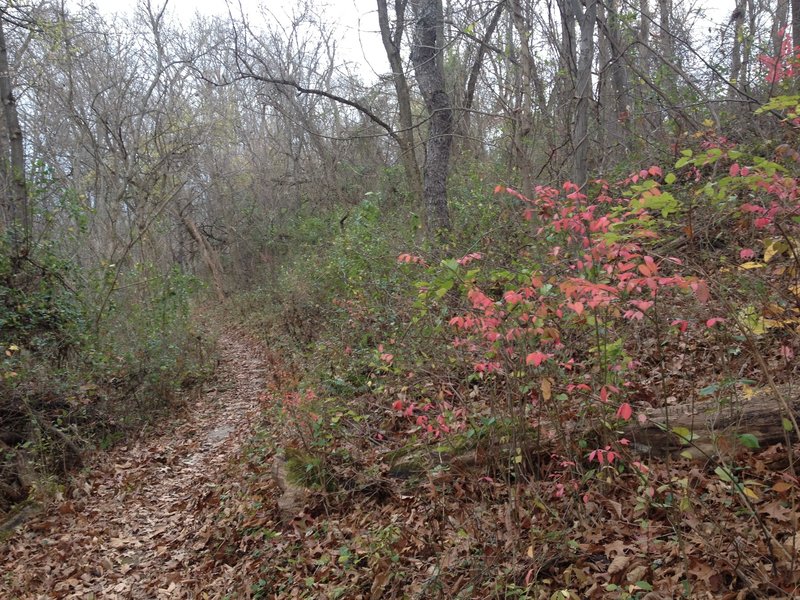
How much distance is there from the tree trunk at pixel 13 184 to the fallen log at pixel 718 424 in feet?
30.7

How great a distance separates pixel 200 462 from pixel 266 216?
15032 mm

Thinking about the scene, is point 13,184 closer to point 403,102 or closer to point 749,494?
point 403,102

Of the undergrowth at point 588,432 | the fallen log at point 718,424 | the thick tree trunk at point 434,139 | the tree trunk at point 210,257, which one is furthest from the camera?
the tree trunk at point 210,257

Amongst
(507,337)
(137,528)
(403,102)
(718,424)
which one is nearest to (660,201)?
(507,337)

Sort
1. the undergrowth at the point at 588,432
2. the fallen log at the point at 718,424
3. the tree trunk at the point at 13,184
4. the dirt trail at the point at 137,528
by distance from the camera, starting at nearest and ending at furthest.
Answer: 1. the undergrowth at the point at 588,432
2. the fallen log at the point at 718,424
3. the dirt trail at the point at 137,528
4. the tree trunk at the point at 13,184

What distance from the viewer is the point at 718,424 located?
154 inches

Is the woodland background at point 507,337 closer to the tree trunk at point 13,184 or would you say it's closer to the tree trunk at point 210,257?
the tree trunk at point 13,184

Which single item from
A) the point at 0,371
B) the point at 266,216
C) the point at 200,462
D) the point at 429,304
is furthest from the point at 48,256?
the point at 266,216

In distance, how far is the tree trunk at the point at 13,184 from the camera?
9039mm

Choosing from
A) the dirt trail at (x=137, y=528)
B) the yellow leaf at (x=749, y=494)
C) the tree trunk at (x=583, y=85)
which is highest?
the tree trunk at (x=583, y=85)

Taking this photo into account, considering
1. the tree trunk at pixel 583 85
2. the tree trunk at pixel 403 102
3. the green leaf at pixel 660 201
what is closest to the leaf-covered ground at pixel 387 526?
the green leaf at pixel 660 201

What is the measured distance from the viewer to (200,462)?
803cm

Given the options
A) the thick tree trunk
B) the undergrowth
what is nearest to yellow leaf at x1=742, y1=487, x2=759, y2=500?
the undergrowth

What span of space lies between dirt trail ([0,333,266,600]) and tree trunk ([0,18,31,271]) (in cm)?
380
